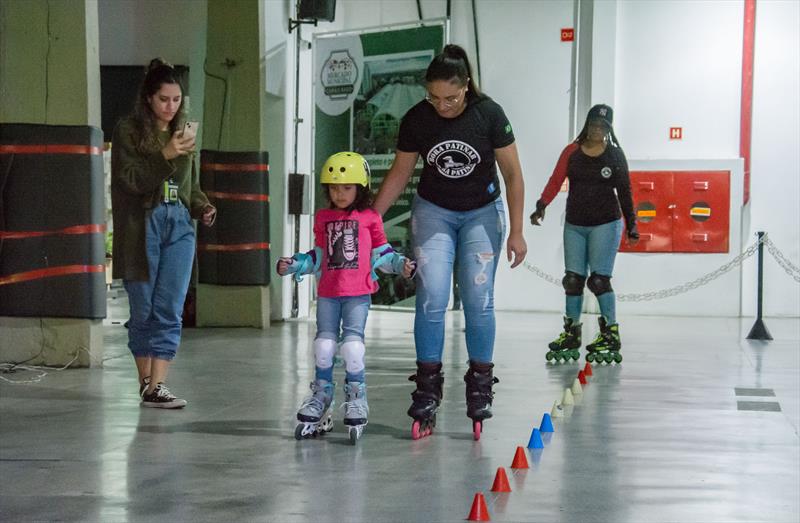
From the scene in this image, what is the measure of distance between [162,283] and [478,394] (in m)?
1.76

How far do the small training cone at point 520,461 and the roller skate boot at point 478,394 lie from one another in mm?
710

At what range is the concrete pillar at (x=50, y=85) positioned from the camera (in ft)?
26.3

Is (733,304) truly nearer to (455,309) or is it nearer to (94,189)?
(455,309)

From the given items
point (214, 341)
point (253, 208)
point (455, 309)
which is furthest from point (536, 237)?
point (214, 341)

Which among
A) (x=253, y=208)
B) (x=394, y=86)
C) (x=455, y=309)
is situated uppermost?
(x=394, y=86)

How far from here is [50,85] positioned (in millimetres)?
8031

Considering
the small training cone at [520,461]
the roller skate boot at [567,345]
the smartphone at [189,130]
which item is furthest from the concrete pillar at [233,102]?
the small training cone at [520,461]

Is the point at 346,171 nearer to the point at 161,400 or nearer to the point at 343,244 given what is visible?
the point at 343,244

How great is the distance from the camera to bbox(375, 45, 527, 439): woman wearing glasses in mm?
5445

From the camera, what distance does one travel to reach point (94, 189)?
791 centimetres

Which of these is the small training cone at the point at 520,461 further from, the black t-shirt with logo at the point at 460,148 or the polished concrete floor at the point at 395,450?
the black t-shirt with logo at the point at 460,148

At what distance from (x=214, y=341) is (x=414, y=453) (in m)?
5.53

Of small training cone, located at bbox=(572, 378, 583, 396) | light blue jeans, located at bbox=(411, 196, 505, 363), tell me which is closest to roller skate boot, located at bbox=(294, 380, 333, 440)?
light blue jeans, located at bbox=(411, 196, 505, 363)

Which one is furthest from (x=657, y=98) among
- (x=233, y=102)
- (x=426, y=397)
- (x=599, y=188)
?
(x=426, y=397)
